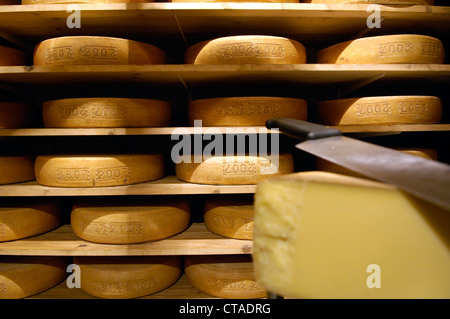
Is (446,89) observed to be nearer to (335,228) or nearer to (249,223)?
(249,223)

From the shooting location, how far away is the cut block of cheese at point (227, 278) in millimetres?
1270

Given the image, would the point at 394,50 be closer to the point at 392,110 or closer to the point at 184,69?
the point at 392,110

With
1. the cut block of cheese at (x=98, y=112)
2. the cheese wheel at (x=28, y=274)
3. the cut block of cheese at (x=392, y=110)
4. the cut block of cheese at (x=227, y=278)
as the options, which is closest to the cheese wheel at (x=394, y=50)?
the cut block of cheese at (x=392, y=110)

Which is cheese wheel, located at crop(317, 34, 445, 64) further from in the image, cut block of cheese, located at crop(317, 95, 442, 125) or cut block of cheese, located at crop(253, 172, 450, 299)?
cut block of cheese, located at crop(253, 172, 450, 299)

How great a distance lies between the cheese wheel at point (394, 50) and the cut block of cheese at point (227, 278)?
1.14m

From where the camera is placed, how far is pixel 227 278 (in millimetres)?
1271

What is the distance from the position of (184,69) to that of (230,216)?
2.37 feet

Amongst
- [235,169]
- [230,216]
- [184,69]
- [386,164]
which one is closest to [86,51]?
[184,69]

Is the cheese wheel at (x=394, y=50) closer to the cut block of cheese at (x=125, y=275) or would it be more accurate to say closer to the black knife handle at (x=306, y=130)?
the black knife handle at (x=306, y=130)

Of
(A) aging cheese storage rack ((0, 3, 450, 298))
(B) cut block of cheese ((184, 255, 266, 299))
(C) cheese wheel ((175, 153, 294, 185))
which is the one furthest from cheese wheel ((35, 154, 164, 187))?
(B) cut block of cheese ((184, 255, 266, 299))

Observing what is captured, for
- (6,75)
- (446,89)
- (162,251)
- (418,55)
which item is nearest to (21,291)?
(162,251)

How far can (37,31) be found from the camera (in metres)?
1.37

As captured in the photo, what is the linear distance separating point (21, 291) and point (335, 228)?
60.5 inches

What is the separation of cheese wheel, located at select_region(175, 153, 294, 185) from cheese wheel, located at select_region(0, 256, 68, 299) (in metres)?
0.93
